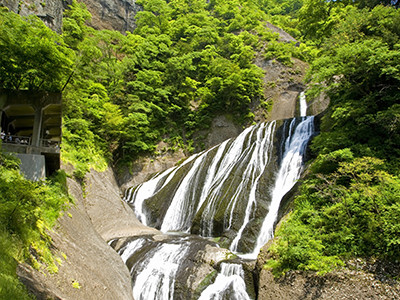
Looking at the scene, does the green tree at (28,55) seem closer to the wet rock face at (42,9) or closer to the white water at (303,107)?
the wet rock face at (42,9)

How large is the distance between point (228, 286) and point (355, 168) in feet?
22.3

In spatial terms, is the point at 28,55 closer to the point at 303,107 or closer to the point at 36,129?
the point at 36,129

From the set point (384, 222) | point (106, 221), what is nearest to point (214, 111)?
point (106, 221)

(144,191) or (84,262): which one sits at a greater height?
(84,262)

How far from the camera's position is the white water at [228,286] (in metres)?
9.97

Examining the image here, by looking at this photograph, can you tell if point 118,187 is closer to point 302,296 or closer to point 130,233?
point 130,233

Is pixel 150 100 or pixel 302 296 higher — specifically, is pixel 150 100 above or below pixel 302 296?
above

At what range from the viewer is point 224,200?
16.5 m

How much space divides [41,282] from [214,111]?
2601 centimetres

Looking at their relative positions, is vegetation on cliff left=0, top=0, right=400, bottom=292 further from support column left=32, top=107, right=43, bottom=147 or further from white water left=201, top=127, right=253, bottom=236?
white water left=201, top=127, right=253, bottom=236

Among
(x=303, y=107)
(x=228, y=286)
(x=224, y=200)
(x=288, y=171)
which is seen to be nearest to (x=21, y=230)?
(x=228, y=286)

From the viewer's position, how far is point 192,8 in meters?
46.8

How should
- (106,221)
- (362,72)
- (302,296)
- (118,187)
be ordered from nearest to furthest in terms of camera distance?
(302,296), (362,72), (106,221), (118,187)

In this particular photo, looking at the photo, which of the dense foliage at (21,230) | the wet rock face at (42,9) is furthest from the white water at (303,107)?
the dense foliage at (21,230)
